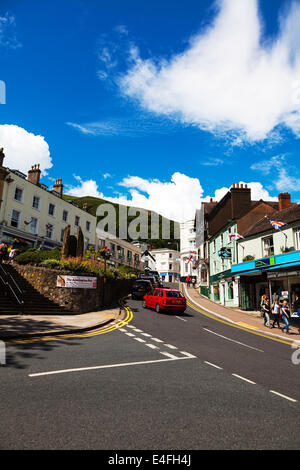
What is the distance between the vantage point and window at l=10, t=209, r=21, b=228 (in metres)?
30.6

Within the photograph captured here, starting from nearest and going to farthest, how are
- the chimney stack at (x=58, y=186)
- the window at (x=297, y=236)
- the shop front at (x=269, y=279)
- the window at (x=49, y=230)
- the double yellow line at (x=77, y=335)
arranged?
1. the double yellow line at (x=77, y=335)
2. the shop front at (x=269, y=279)
3. the window at (x=297, y=236)
4. the window at (x=49, y=230)
5. the chimney stack at (x=58, y=186)

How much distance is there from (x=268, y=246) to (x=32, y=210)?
25.5 metres

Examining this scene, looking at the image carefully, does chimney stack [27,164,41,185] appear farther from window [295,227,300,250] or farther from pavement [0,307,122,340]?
window [295,227,300,250]

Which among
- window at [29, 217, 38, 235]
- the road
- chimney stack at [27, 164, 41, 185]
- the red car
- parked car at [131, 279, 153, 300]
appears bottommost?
the road

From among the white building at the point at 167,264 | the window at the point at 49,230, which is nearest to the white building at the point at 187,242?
the white building at the point at 167,264

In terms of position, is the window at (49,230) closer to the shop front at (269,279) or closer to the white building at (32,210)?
the white building at (32,210)

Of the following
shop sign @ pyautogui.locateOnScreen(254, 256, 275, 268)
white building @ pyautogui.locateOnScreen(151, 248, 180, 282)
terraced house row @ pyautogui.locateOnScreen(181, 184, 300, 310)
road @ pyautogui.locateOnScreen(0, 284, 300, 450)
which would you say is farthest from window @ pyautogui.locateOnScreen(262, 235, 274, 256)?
white building @ pyautogui.locateOnScreen(151, 248, 180, 282)

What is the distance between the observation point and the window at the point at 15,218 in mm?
30562

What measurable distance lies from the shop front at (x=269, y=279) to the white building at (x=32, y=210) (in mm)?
22486

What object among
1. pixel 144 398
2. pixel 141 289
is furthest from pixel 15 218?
pixel 144 398

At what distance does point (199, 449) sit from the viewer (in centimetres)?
351

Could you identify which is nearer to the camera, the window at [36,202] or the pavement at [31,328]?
the pavement at [31,328]

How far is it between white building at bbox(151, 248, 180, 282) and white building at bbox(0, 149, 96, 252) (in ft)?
156

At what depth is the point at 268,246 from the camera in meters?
23.7
